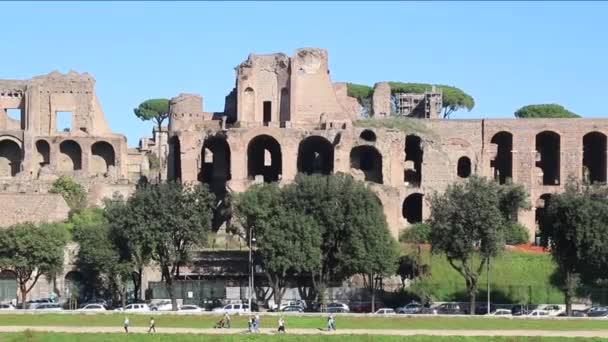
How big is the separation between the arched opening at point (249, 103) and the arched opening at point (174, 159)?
5159 mm

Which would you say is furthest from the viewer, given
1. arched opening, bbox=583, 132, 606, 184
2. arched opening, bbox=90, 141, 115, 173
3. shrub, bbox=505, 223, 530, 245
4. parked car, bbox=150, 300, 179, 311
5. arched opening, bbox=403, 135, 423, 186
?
arched opening, bbox=90, 141, 115, 173

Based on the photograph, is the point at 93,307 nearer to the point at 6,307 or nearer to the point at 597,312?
the point at 6,307

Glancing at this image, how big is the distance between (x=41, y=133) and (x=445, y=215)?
1422 inches

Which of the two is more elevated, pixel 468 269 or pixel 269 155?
pixel 269 155

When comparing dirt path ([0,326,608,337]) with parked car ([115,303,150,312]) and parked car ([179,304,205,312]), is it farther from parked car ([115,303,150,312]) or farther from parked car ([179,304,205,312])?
parked car ([179,304,205,312])

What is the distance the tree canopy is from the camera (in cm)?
13612

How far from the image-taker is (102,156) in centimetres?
9538

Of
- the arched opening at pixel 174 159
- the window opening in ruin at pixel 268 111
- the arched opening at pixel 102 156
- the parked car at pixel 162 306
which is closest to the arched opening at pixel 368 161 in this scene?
the window opening in ruin at pixel 268 111

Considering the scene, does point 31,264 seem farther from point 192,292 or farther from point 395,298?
point 395,298

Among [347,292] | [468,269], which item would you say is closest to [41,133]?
[347,292]

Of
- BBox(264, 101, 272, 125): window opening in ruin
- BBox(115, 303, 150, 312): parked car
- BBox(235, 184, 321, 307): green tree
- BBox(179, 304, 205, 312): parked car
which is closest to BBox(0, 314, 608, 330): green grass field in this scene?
BBox(115, 303, 150, 312): parked car

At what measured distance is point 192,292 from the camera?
238 ft

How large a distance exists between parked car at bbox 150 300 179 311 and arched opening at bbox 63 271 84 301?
227 inches

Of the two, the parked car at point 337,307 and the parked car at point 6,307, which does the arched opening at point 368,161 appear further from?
the parked car at point 6,307
